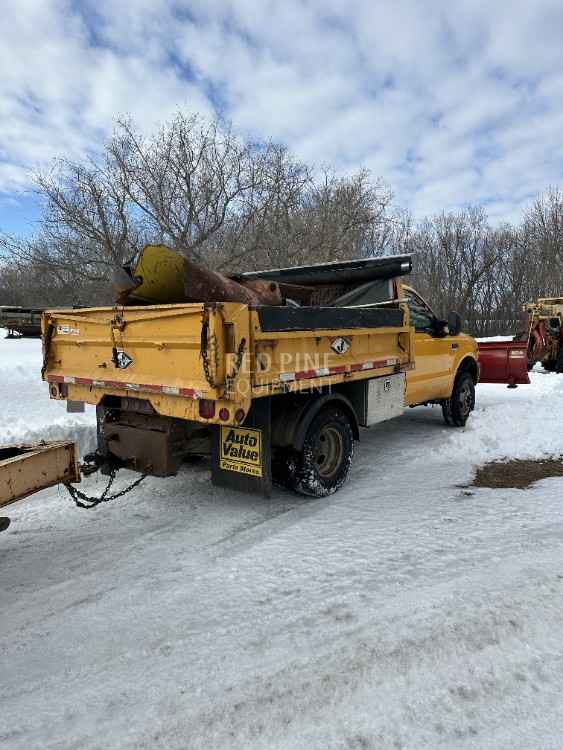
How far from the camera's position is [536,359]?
1575 centimetres

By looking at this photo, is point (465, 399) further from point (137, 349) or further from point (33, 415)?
point (33, 415)

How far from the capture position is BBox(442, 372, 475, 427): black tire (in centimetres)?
771

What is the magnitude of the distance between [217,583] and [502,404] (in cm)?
740

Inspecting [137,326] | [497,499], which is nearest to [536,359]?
[497,499]

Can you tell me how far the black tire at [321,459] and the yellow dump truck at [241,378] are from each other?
0.04 ft

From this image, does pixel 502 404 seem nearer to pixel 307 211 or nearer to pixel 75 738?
pixel 75 738

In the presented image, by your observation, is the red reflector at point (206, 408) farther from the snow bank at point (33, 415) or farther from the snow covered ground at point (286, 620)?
the snow bank at point (33, 415)

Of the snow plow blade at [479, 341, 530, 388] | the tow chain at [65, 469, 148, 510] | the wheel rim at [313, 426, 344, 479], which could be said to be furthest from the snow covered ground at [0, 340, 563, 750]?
the snow plow blade at [479, 341, 530, 388]

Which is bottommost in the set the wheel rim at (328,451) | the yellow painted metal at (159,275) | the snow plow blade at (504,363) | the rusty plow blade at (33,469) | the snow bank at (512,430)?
the snow bank at (512,430)

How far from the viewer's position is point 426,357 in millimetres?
6832

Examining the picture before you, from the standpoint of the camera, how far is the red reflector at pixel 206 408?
12.5 feet

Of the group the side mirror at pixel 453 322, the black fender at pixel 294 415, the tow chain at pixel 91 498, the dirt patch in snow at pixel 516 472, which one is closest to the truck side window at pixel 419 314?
the side mirror at pixel 453 322

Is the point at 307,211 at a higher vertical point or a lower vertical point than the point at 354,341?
higher

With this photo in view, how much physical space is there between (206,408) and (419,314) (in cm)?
399
